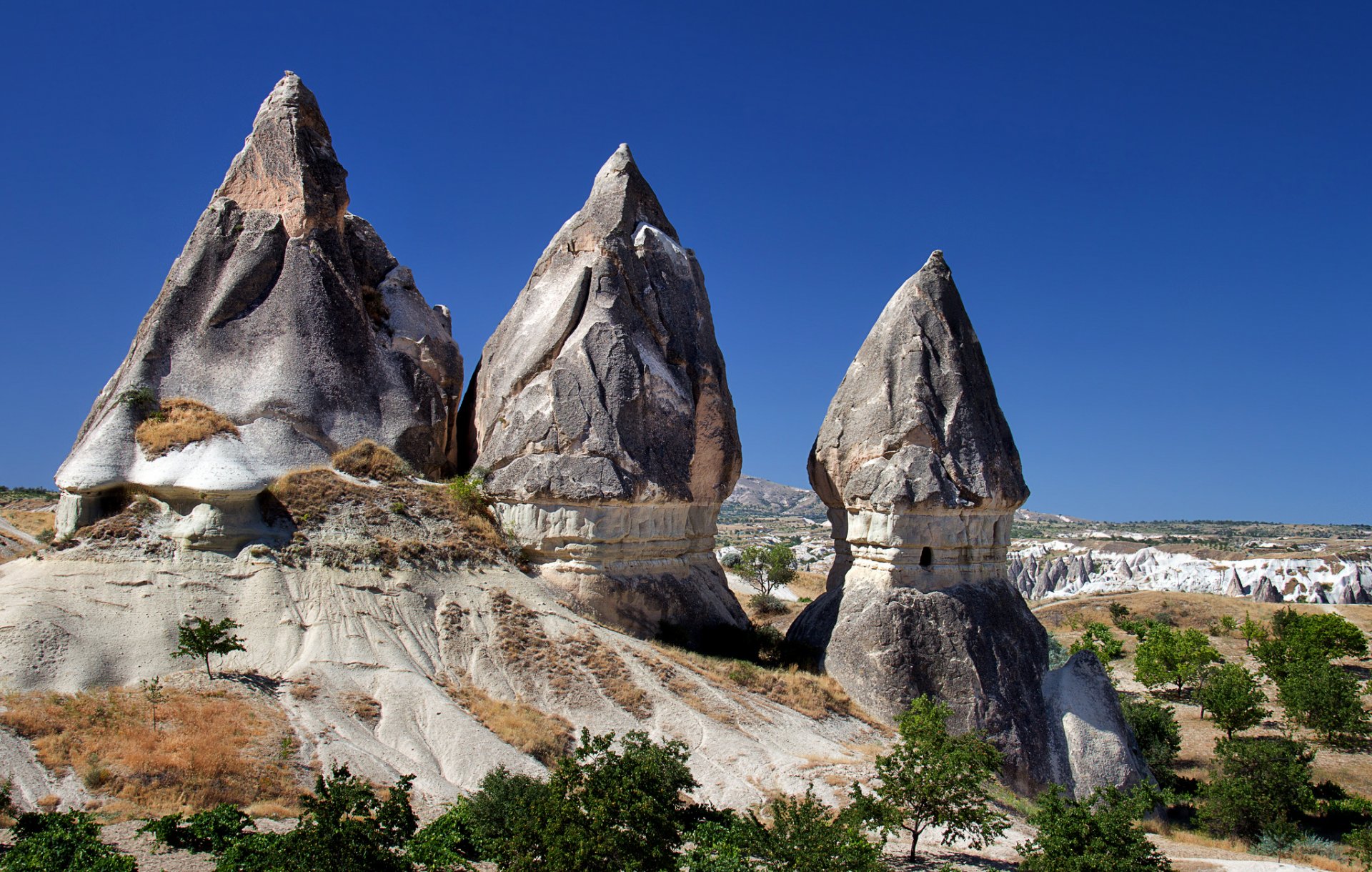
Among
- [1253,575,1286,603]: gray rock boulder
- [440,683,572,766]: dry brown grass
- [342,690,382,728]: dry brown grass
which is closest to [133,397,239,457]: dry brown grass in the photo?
[342,690,382,728]: dry brown grass

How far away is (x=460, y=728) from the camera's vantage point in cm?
1226

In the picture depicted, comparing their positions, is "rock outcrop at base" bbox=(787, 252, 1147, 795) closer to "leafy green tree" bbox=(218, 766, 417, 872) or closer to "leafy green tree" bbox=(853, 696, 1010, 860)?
"leafy green tree" bbox=(853, 696, 1010, 860)

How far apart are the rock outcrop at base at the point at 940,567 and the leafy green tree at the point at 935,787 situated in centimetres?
525

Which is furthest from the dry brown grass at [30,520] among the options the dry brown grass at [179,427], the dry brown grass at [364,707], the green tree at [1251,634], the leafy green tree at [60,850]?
the green tree at [1251,634]

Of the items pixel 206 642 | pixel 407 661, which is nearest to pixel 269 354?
pixel 206 642

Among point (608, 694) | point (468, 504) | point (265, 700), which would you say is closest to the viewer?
point (265, 700)

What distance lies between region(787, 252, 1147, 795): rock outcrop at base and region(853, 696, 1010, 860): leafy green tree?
5.25m

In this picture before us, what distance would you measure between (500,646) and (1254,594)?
68.5m

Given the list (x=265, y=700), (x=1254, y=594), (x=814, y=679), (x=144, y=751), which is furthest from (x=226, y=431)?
(x=1254, y=594)

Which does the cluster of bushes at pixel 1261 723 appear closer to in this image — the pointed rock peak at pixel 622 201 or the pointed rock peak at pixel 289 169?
the pointed rock peak at pixel 622 201

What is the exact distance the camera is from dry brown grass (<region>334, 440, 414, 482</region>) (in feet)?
56.4

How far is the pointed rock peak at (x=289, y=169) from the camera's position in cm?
1852

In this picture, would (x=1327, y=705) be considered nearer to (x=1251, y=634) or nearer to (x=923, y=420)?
(x=1251, y=634)

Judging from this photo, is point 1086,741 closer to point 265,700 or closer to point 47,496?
point 265,700
